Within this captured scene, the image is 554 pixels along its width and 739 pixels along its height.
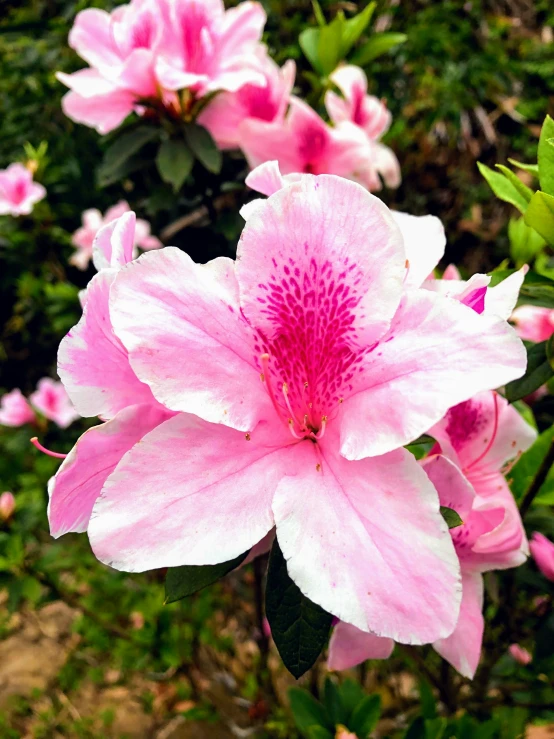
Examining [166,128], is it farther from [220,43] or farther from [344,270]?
[344,270]

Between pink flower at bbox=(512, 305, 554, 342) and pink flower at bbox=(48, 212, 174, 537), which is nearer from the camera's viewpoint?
pink flower at bbox=(48, 212, 174, 537)

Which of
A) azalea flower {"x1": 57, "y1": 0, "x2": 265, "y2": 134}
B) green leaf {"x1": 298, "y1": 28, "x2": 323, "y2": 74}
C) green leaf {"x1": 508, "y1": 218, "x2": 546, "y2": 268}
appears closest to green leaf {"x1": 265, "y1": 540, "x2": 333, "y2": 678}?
azalea flower {"x1": 57, "y1": 0, "x2": 265, "y2": 134}

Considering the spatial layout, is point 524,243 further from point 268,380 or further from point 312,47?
point 268,380

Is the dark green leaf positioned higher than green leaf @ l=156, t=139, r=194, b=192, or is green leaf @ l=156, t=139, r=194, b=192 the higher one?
green leaf @ l=156, t=139, r=194, b=192

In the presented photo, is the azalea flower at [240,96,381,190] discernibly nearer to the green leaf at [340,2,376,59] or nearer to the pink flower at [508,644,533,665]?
the green leaf at [340,2,376,59]

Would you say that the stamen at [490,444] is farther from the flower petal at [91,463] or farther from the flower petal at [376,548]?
the flower petal at [91,463]

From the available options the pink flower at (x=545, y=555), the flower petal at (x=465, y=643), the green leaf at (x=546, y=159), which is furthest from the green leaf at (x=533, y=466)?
the green leaf at (x=546, y=159)

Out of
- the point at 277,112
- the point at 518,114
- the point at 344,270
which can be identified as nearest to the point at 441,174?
the point at 518,114
